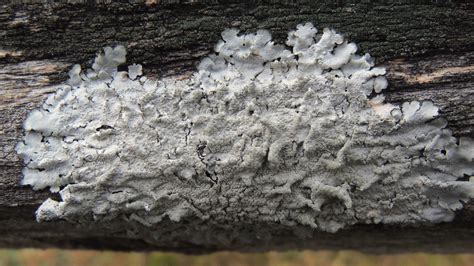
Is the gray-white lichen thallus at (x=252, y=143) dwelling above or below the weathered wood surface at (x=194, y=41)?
below

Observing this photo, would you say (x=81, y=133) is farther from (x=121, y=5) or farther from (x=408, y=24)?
(x=408, y=24)

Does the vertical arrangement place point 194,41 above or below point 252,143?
above

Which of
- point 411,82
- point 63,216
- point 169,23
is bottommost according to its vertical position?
point 63,216

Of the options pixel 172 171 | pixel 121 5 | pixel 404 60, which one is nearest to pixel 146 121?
pixel 172 171

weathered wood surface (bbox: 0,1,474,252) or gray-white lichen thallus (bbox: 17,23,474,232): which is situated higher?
weathered wood surface (bbox: 0,1,474,252)
